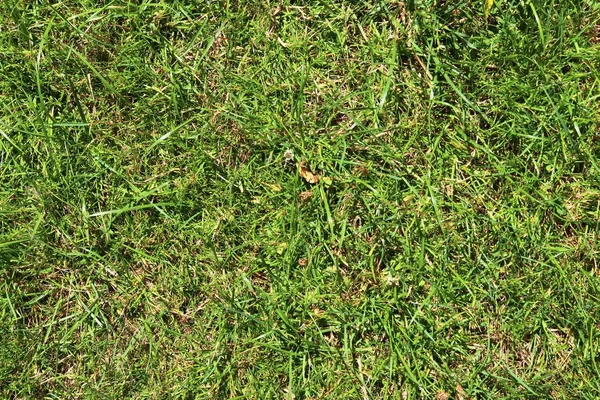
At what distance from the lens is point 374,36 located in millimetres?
2598

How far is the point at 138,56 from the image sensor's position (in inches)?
105

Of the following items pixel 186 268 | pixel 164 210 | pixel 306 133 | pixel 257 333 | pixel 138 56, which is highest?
pixel 138 56

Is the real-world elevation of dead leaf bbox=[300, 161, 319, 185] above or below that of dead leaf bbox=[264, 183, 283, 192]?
above

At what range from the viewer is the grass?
2.49 meters

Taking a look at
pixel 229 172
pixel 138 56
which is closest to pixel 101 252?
pixel 229 172

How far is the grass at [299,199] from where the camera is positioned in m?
2.49

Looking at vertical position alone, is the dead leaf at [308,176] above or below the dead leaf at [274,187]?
above

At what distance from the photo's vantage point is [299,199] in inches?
101

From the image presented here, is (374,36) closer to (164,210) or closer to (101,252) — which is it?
(164,210)

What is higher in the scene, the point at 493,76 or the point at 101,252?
the point at 493,76

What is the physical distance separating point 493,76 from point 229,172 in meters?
1.16

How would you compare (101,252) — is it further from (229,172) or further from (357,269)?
(357,269)

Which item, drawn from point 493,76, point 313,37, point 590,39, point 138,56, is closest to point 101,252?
point 138,56

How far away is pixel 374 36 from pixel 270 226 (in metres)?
0.91
